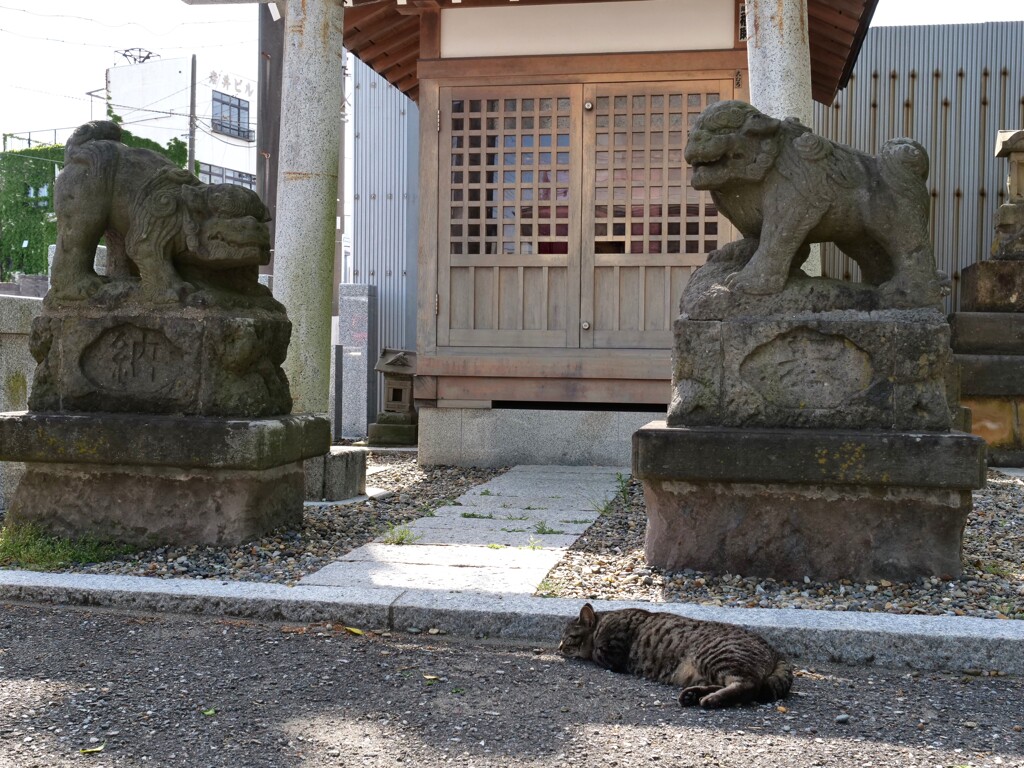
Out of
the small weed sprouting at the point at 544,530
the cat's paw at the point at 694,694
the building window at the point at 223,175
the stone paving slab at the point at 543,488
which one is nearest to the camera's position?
the cat's paw at the point at 694,694

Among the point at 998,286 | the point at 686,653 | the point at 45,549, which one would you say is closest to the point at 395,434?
the point at 998,286

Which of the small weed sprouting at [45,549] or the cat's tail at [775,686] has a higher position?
the small weed sprouting at [45,549]

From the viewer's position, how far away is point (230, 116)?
37.4m

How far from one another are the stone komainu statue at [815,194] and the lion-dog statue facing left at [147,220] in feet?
7.37

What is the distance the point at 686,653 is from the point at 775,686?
0.29m

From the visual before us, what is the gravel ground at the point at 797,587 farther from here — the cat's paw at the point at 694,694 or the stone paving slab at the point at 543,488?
the stone paving slab at the point at 543,488

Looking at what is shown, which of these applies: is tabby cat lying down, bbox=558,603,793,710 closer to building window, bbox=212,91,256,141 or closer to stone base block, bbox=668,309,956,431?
stone base block, bbox=668,309,956,431

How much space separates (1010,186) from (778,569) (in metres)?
6.37

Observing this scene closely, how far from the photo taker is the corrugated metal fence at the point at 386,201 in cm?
1207

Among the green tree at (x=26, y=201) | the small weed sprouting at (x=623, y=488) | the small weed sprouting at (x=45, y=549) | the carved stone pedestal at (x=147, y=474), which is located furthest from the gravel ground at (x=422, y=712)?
the green tree at (x=26, y=201)

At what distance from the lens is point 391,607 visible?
3.85 metres

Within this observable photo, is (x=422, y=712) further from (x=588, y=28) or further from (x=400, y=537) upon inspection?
(x=588, y=28)

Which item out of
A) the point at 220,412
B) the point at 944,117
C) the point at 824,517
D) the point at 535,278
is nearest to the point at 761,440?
the point at 824,517

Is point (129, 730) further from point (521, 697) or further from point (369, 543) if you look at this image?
point (369, 543)
